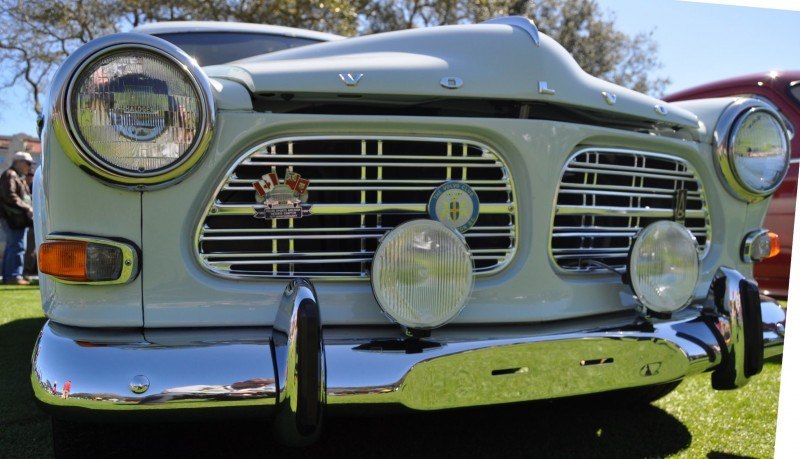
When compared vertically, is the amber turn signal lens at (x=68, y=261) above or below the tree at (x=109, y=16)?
below

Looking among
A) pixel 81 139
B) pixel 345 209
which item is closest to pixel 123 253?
pixel 81 139

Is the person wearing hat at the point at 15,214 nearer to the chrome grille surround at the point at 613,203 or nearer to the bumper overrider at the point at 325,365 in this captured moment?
the bumper overrider at the point at 325,365

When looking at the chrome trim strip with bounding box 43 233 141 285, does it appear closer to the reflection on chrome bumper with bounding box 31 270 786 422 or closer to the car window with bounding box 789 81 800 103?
the reflection on chrome bumper with bounding box 31 270 786 422

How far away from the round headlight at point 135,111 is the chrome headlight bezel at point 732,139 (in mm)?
1598

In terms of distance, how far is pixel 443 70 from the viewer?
5.21ft

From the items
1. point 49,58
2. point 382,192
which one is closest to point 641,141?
point 382,192

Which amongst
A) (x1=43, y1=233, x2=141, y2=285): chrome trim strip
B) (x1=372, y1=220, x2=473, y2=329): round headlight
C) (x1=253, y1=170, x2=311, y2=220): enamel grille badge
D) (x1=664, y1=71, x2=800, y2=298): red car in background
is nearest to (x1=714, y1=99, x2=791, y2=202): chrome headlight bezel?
(x1=372, y1=220, x2=473, y2=329): round headlight

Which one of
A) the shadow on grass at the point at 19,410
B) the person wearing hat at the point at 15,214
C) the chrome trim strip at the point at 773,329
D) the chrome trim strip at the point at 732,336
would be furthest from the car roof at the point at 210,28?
the person wearing hat at the point at 15,214

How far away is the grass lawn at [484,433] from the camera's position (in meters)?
1.90

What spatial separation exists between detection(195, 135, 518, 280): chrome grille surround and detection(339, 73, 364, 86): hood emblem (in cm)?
13

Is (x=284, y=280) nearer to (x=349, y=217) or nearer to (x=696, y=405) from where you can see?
(x=349, y=217)

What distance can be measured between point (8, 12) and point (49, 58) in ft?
5.06

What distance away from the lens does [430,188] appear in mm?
1573

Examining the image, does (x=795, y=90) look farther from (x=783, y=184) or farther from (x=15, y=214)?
(x=15, y=214)
